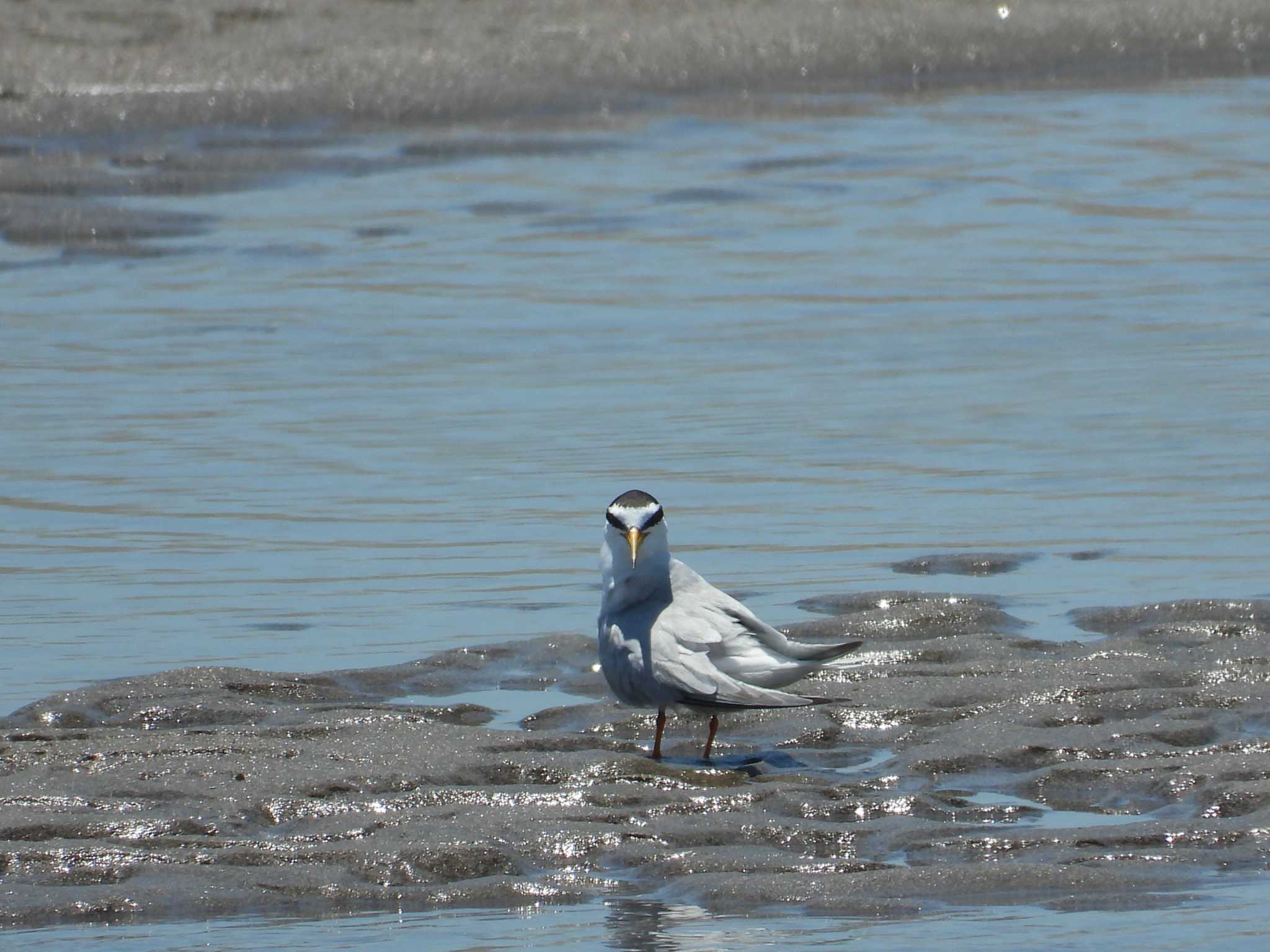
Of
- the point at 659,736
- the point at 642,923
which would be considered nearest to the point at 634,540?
the point at 659,736

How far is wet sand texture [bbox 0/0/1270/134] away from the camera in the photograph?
17.6 metres

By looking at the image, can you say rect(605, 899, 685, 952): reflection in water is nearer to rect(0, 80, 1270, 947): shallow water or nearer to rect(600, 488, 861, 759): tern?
rect(0, 80, 1270, 947): shallow water

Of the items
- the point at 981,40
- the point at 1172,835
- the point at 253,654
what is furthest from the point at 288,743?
the point at 981,40

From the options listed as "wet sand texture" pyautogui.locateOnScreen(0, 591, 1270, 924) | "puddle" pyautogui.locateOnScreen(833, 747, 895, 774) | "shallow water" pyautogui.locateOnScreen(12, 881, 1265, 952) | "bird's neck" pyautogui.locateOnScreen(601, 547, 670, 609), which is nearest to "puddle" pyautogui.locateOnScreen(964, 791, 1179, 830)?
"wet sand texture" pyautogui.locateOnScreen(0, 591, 1270, 924)

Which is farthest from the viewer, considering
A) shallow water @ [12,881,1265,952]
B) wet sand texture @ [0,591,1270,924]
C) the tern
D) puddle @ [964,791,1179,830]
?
the tern

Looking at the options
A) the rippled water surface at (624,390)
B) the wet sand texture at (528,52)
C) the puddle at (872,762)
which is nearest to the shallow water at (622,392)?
the rippled water surface at (624,390)

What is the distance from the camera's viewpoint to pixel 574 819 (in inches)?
209

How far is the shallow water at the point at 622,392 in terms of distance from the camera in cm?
765

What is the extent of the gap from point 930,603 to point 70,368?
527 cm

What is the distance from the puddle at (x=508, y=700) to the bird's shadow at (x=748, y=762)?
1.78 feet

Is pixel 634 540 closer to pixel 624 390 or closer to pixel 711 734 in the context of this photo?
pixel 711 734

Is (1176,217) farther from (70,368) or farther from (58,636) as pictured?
(58,636)

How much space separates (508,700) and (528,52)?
1286 cm

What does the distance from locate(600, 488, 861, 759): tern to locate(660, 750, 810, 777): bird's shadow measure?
52 mm
